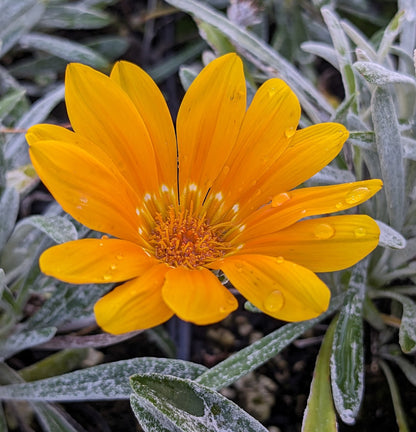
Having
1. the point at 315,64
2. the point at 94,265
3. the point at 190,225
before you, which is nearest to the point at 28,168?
the point at 190,225

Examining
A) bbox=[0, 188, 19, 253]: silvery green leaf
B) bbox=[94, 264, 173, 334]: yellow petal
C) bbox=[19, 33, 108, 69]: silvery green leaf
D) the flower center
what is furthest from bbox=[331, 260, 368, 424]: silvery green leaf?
bbox=[19, 33, 108, 69]: silvery green leaf

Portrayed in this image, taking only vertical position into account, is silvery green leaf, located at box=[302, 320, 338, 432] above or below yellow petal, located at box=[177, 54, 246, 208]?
below

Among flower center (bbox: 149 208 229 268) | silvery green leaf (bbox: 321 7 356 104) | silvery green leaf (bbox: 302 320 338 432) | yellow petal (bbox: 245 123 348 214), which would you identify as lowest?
silvery green leaf (bbox: 302 320 338 432)

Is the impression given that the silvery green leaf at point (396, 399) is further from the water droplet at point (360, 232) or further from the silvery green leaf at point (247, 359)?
the water droplet at point (360, 232)

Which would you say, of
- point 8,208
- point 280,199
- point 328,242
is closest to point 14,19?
point 8,208

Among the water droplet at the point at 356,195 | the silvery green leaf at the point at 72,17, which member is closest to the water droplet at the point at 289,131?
the water droplet at the point at 356,195

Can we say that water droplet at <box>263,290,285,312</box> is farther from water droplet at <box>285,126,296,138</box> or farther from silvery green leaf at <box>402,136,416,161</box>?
silvery green leaf at <box>402,136,416,161</box>

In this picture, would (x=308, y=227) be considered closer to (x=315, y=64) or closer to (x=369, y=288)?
(x=369, y=288)

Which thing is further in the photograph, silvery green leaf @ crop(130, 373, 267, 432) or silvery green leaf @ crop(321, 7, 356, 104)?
silvery green leaf @ crop(321, 7, 356, 104)
